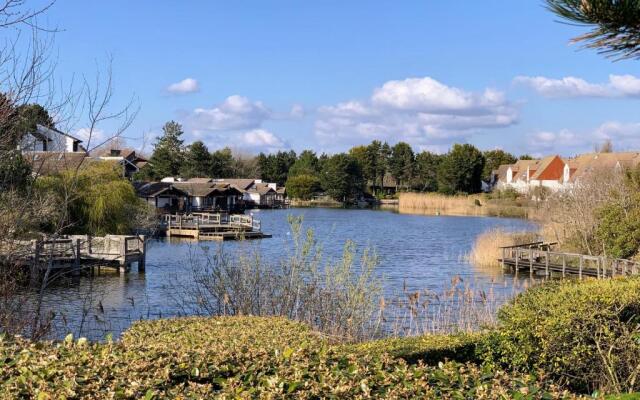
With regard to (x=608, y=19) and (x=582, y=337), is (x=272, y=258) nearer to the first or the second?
(x=582, y=337)

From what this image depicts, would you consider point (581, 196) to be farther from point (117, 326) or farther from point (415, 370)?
point (415, 370)

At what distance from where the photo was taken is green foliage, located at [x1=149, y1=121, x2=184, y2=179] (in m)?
91.3

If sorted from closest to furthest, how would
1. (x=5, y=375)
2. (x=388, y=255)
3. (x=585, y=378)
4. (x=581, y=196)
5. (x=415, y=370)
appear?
(x=5, y=375)
(x=415, y=370)
(x=585, y=378)
(x=581, y=196)
(x=388, y=255)

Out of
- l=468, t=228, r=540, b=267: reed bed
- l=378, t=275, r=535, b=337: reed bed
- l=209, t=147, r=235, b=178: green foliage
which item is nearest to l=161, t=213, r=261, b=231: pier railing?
l=468, t=228, r=540, b=267: reed bed

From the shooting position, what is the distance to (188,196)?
70250 mm

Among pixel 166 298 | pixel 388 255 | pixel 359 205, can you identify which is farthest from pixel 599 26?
pixel 359 205

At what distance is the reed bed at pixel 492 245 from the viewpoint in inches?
1294

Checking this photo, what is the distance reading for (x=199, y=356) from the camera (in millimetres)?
4223

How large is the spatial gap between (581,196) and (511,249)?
4289mm

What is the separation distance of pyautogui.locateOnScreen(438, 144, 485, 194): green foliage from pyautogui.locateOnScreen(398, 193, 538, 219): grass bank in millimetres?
6739

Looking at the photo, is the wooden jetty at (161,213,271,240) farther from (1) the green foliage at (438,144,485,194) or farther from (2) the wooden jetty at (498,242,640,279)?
(1) the green foliage at (438,144,485,194)

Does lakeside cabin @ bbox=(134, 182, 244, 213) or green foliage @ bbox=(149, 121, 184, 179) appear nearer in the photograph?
Answer: lakeside cabin @ bbox=(134, 182, 244, 213)

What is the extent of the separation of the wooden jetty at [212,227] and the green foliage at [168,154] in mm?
35692

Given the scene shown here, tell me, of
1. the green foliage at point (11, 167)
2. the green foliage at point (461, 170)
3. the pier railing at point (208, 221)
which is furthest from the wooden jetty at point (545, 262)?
the green foliage at point (461, 170)
